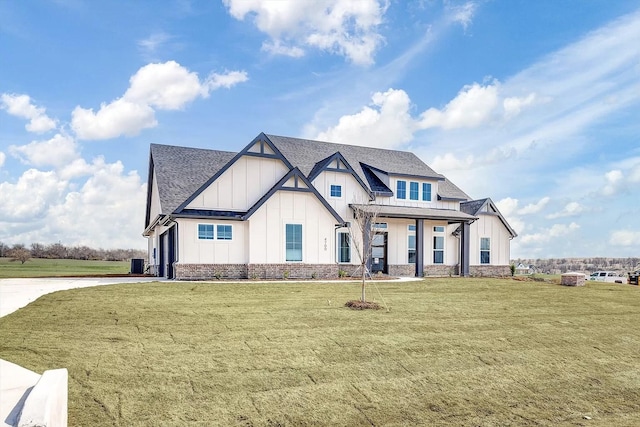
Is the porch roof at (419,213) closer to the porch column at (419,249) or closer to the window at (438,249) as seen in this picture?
the porch column at (419,249)

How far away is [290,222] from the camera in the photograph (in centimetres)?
2120

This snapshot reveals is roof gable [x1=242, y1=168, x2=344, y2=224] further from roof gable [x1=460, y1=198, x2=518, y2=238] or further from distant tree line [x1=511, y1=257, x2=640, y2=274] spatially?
distant tree line [x1=511, y1=257, x2=640, y2=274]

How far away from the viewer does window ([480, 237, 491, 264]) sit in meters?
29.3

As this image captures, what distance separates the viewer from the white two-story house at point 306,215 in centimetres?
2045

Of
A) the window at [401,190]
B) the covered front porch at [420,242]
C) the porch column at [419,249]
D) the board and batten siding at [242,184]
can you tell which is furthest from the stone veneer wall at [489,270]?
the board and batten siding at [242,184]

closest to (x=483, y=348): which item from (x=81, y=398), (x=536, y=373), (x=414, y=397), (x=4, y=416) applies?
(x=536, y=373)

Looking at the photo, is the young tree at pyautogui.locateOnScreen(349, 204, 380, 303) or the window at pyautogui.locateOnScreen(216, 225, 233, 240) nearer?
the young tree at pyautogui.locateOnScreen(349, 204, 380, 303)

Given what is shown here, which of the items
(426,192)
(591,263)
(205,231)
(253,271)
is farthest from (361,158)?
(591,263)

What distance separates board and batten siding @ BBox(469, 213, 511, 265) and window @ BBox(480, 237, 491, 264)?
0.19 meters

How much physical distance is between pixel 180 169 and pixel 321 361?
1918 cm

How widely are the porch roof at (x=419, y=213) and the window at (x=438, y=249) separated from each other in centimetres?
175

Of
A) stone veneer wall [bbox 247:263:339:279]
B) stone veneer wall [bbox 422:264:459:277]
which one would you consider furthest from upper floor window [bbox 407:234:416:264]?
stone veneer wall [bbox 247:263:339:279]

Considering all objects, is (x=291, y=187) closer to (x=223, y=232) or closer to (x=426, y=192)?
(x=223, y=232)

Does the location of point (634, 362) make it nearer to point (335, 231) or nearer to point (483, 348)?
point (483, 348)
